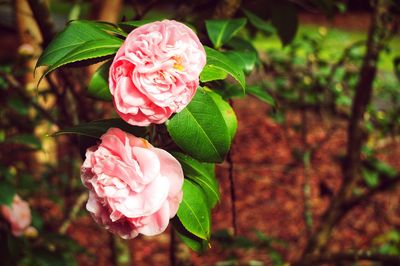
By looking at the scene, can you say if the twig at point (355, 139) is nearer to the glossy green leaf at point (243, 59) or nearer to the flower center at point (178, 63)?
the glossy green leaf at point (243, 59)

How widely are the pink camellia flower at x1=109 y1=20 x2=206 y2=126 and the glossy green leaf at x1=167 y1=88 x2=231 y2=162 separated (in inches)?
2.1

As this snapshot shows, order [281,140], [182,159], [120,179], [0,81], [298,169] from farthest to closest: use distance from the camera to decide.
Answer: [281,140] → [298,169] → [0,81] → [182,159] → [120,179]

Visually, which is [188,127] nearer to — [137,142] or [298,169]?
[137,142]

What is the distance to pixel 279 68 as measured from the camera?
8.94 feet

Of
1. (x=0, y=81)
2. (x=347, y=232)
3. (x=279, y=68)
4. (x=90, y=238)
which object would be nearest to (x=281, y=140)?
(x=347, y=232)

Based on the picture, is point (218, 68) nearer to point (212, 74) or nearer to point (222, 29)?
point (212, 74)

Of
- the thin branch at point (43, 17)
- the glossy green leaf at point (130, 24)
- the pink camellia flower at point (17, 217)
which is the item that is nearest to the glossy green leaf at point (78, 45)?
the glossy green leaf at point (130, 24)

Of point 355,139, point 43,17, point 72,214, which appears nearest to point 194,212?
point 43,17

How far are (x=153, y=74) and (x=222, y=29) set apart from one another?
382 millimetres

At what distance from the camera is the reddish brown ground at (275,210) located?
300 centimetres

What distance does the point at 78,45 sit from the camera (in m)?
0.74

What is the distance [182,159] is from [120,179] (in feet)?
0.46

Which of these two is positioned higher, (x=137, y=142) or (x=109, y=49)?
(x=109, y=49)

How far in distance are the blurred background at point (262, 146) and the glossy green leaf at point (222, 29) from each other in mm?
59
